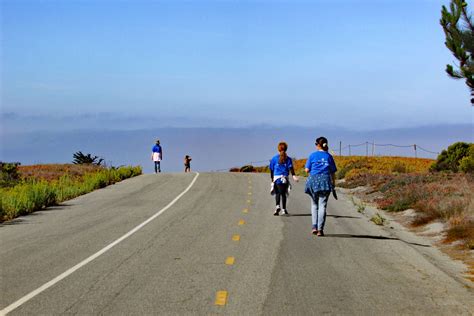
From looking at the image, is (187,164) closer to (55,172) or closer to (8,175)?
(55,172)

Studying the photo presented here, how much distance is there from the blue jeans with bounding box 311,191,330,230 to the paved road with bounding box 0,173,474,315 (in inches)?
15.9

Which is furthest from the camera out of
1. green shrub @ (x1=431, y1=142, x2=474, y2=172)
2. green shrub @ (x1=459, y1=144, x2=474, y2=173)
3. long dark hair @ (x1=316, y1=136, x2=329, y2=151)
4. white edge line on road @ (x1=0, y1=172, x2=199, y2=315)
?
green shrub @ (x1=431, y1=142, x2=474, y2=172)

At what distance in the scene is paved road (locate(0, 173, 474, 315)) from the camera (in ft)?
25.0

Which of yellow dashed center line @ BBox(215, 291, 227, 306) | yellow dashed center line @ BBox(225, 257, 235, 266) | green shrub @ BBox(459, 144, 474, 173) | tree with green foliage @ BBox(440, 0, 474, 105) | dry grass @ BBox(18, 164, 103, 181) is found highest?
tree with green foliage @ BBox(440, 0, 474, 105)

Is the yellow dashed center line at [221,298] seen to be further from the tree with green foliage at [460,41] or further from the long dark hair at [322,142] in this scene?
the tree with green foliage at [460,41]

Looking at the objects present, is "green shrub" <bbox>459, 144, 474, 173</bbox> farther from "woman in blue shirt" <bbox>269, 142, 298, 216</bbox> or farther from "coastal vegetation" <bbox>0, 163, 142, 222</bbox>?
"coastal vegetation" <bbox>0, 163, 142, 222</bbox>

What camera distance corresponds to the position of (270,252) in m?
11.3

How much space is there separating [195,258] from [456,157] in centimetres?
2452

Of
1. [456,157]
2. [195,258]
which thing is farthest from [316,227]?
[456,157]

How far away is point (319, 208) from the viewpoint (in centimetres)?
1363

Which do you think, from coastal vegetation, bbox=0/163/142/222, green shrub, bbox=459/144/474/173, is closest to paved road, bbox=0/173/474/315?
coastal vegetation, bbox=0/163/142/222

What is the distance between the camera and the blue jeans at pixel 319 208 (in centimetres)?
1353

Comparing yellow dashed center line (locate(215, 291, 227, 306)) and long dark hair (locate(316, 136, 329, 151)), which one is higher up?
long dark hair (locate(316, 136, 329, 151))

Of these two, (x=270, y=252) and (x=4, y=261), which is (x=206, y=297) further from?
(x=4, y=261)
